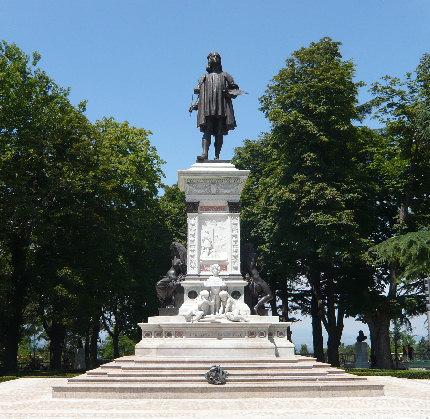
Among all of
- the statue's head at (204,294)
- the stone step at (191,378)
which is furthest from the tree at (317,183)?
the stone step at (191,378)

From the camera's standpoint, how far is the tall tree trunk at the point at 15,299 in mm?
26188

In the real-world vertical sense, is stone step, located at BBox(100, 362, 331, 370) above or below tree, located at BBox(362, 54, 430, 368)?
below

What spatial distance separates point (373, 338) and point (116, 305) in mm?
17509

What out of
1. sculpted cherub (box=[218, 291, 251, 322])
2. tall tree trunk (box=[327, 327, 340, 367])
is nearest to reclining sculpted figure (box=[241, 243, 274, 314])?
sculpted cherub (box=[218, 291, 251, 322])

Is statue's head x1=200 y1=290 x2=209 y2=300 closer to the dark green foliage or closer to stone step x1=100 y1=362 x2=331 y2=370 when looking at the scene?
stone step x1=100 y1=362 x2=331 y2=370

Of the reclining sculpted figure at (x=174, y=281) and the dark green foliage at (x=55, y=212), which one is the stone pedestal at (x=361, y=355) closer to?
the dark green foliage at (x=55, y=212)

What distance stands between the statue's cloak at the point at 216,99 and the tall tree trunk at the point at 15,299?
14.1 meters

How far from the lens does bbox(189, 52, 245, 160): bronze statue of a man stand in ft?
59.0

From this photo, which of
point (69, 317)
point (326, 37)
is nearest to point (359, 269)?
point (326, 37)

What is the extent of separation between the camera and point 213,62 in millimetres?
18500

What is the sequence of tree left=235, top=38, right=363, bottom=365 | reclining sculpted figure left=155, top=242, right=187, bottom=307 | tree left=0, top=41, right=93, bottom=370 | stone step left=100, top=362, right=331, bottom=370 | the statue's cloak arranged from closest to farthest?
stone step left=100, top=362, right=331, bottom=370, reclining sculpted figure left=155, top=242, right=187, bottom=307, the statue's cloak, tree left=0, top=41, right=93, bottom=370, tree left=235, top=38, right=363, bottom=365

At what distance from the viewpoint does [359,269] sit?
97.0 ft

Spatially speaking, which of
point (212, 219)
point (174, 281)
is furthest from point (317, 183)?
point (174, 281)

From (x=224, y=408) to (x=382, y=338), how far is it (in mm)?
20719
